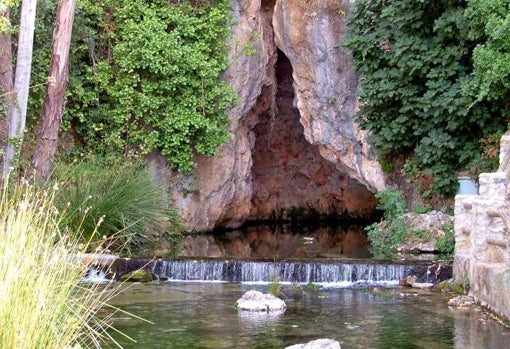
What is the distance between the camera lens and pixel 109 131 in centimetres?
1638

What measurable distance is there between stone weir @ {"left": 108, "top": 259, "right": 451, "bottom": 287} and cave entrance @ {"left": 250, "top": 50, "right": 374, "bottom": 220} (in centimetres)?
924

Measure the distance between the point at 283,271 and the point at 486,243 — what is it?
2876 mm

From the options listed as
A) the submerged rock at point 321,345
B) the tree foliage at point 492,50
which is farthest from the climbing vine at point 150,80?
the submerged rock at point 321,345

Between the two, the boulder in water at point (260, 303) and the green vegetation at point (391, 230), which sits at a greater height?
the green vegetation at point (391, 230)

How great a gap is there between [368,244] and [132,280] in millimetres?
5557

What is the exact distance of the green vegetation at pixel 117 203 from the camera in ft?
41.6

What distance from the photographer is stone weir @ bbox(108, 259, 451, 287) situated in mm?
11242

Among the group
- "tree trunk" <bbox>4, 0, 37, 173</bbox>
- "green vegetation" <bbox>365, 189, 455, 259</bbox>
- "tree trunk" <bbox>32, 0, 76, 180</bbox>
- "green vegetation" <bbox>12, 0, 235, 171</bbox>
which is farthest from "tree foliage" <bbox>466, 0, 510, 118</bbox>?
"tree trunk" <bbox>4, 0, 37, 173</bbox>

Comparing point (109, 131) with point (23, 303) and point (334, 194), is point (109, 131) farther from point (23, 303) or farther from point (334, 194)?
point (23, 303)

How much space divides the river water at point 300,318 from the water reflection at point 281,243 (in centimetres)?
231

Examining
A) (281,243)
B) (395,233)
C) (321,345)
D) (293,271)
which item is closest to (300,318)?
(321,345)

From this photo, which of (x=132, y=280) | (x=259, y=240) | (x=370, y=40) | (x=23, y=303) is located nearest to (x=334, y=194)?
(x=259, y=240)

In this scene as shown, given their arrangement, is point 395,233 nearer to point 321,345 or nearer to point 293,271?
point 293,271

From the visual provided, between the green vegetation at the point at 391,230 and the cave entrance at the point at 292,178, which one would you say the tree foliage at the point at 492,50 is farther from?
the cave entrance at the point at 292,178
